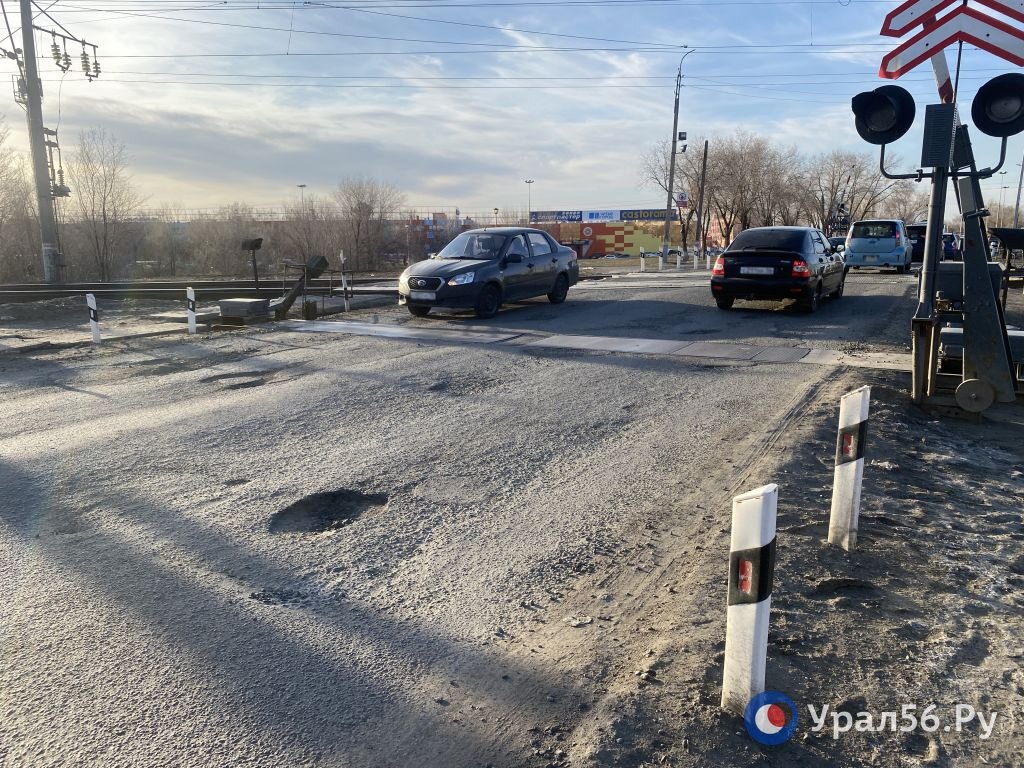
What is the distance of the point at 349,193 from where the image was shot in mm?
60062

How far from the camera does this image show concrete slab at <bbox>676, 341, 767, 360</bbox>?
9727 mm

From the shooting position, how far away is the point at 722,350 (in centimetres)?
1010

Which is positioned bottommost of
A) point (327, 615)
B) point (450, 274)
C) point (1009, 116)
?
point (327, 615)

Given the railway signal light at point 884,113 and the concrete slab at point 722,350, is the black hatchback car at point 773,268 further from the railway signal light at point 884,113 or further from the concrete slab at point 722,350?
the railway signal light at point 884,113

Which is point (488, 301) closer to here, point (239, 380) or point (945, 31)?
point (239, 380)

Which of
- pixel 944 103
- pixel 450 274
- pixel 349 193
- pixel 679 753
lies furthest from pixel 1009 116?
pixel 349 193

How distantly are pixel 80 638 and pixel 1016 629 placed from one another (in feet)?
12.5

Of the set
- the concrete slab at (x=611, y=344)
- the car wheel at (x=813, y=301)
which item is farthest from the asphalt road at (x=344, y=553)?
the car wheel at (x=813, y=301)

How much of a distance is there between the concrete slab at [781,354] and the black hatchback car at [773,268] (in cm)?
369

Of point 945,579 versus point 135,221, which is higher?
point 135,221

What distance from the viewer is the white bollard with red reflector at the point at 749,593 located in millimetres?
2262

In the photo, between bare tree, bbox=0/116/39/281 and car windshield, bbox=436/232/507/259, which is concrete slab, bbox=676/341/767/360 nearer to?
car windshield, bbox=436/232/507/259

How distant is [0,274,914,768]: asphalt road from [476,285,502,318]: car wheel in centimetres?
564

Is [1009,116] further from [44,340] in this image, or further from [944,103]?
[44,340]
